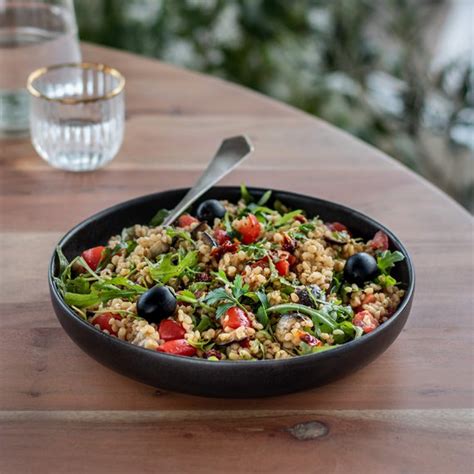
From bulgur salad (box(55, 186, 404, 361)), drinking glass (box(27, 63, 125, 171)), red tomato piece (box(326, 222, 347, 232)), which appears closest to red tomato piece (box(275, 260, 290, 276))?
bulgur salad (box(55, 186, 404, 361))

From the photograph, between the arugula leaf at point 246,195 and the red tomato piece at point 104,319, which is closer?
the red tomato piece at point 104,319

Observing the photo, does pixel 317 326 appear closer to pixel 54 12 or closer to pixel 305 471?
pixel 305 471

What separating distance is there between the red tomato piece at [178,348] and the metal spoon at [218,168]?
371 millimetres

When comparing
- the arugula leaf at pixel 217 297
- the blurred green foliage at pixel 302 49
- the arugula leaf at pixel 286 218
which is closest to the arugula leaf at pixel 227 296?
the arugula leaf at pixel 217 297

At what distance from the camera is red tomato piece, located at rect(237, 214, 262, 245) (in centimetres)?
137

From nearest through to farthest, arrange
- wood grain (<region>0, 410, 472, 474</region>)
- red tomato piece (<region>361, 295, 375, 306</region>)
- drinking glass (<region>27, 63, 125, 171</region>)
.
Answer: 1. wood grain (<region>0, 410, 472, 474</region>)
2. red tomato piece (<region>361, 295, 375, 306</region>)
3. drinking glass (<region>27, 63, 125, 171</region>)

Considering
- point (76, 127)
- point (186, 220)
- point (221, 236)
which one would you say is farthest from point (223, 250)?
point (76, 127)

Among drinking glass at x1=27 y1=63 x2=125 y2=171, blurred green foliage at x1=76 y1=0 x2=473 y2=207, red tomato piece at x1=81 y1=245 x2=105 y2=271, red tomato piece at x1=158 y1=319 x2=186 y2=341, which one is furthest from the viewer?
blurred green foliage at x1=76 y1=0 x2=473 y2=207

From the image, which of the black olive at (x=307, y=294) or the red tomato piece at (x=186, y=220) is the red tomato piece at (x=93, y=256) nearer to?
the red tomato piece at (x=186, y=220)

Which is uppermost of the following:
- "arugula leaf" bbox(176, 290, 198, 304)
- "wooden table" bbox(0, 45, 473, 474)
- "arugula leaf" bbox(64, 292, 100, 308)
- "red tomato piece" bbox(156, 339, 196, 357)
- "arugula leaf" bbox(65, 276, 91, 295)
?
"arugula leaf" bbox(176, 290, 198, 304)

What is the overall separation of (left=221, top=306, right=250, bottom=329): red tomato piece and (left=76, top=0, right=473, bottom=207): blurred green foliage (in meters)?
2.18

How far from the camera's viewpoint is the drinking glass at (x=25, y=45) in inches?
76.7

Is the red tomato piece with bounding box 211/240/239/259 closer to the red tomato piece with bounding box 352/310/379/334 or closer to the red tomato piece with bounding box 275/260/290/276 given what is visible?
the red tomato piece with bounding box 275/260/290/276

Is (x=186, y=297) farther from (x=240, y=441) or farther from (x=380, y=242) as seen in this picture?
(x=380, y=242)
